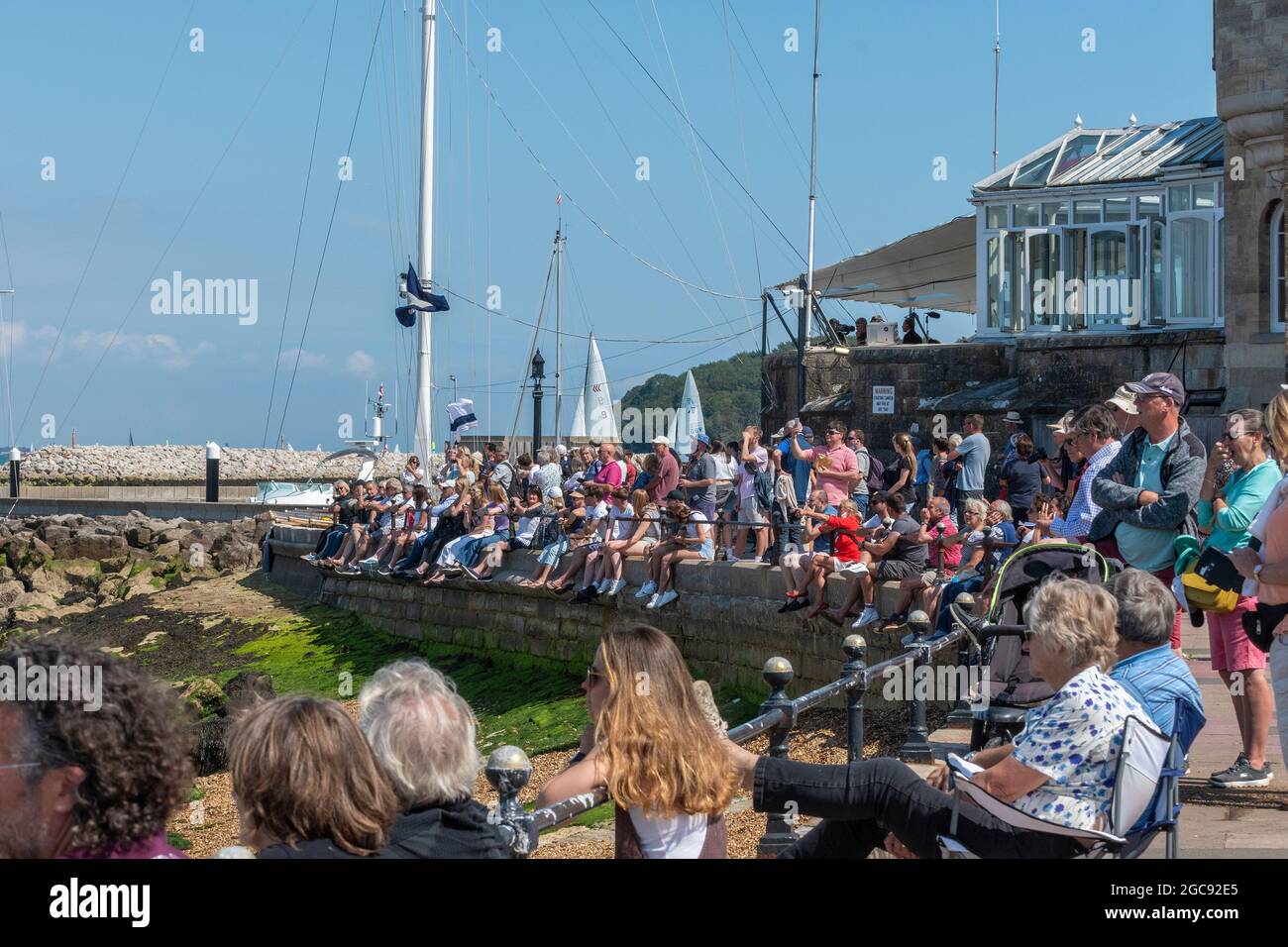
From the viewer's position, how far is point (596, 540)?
64.0 ft

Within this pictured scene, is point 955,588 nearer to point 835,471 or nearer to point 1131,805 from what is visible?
point 835,471

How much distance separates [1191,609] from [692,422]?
3482 centimetres

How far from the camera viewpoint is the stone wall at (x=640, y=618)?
16000mm

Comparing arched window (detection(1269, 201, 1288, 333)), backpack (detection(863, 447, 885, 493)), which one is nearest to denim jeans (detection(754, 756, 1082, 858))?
backpack (detection(863, 447, 885, 493))

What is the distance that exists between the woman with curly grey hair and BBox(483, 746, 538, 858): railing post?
96cm

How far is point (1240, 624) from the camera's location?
22.7ft

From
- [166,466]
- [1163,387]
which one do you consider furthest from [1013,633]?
[166,466]

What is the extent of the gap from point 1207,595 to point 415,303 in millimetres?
21636

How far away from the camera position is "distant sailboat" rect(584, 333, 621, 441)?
189 ft

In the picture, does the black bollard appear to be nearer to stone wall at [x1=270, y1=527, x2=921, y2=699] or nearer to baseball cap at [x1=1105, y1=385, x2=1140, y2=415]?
stone wall at [x1=270, y1=527, x2=921, y2=699]

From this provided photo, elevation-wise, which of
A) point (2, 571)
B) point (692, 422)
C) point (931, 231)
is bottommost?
point (2, 571)
